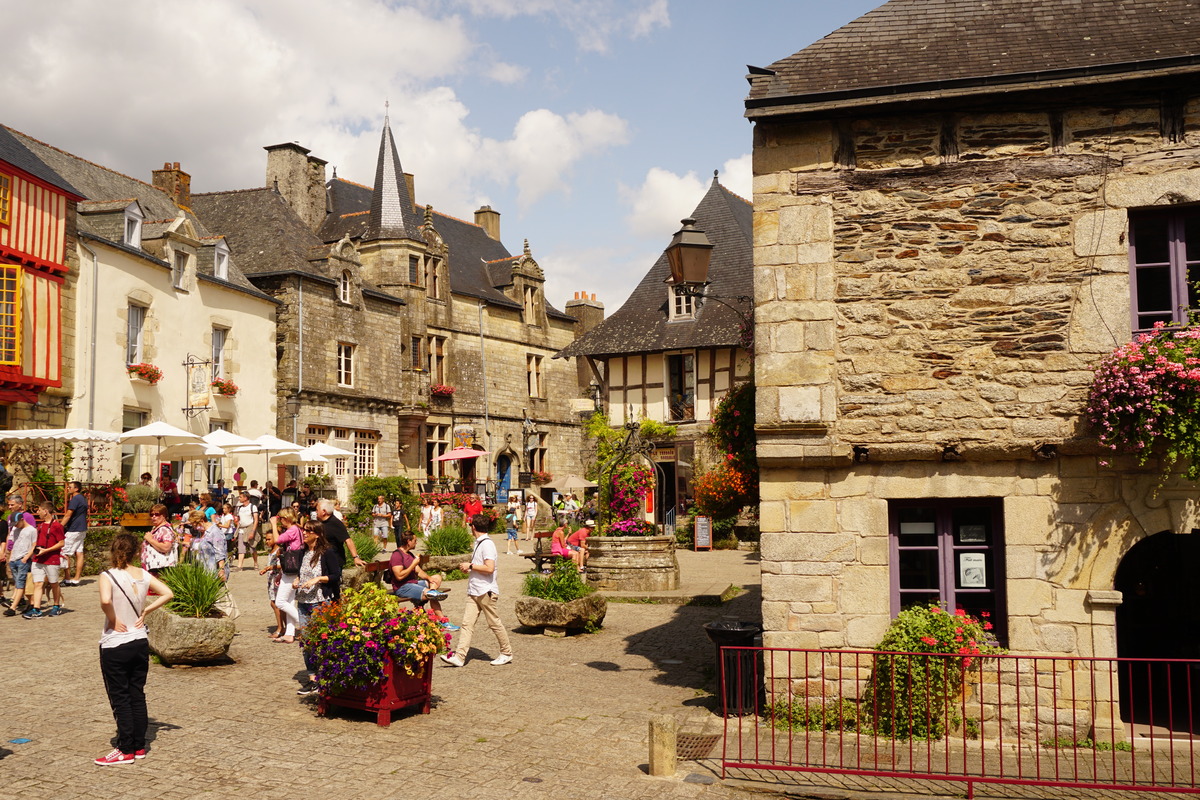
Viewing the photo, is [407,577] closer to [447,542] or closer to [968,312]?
[968,312]

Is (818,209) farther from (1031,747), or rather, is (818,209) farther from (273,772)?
(273,772)

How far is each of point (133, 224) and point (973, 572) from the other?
2008 cm

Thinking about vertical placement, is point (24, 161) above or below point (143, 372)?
above

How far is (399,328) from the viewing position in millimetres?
33125

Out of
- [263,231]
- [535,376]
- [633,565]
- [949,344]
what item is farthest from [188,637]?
[535,376]

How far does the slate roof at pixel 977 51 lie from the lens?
25.7 feet

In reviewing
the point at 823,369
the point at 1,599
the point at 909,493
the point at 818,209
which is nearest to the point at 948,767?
the point at 909,493

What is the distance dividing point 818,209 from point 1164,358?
2.67 m

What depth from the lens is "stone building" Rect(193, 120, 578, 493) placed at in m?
29.3

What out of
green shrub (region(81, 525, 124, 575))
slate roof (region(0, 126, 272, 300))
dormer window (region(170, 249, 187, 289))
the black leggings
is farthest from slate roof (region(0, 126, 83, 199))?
the black leggings

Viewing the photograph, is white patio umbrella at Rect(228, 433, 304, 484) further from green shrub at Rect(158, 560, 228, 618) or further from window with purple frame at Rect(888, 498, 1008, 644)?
window with purple frame at Rect(888, 498, 1008, 644)

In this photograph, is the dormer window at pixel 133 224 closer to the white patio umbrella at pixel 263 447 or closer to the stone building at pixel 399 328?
the white patio umbrella at pixel 263 447

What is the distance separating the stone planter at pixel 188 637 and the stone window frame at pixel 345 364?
69.0 ft

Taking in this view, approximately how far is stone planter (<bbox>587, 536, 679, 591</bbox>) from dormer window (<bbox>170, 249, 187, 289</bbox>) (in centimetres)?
1327
